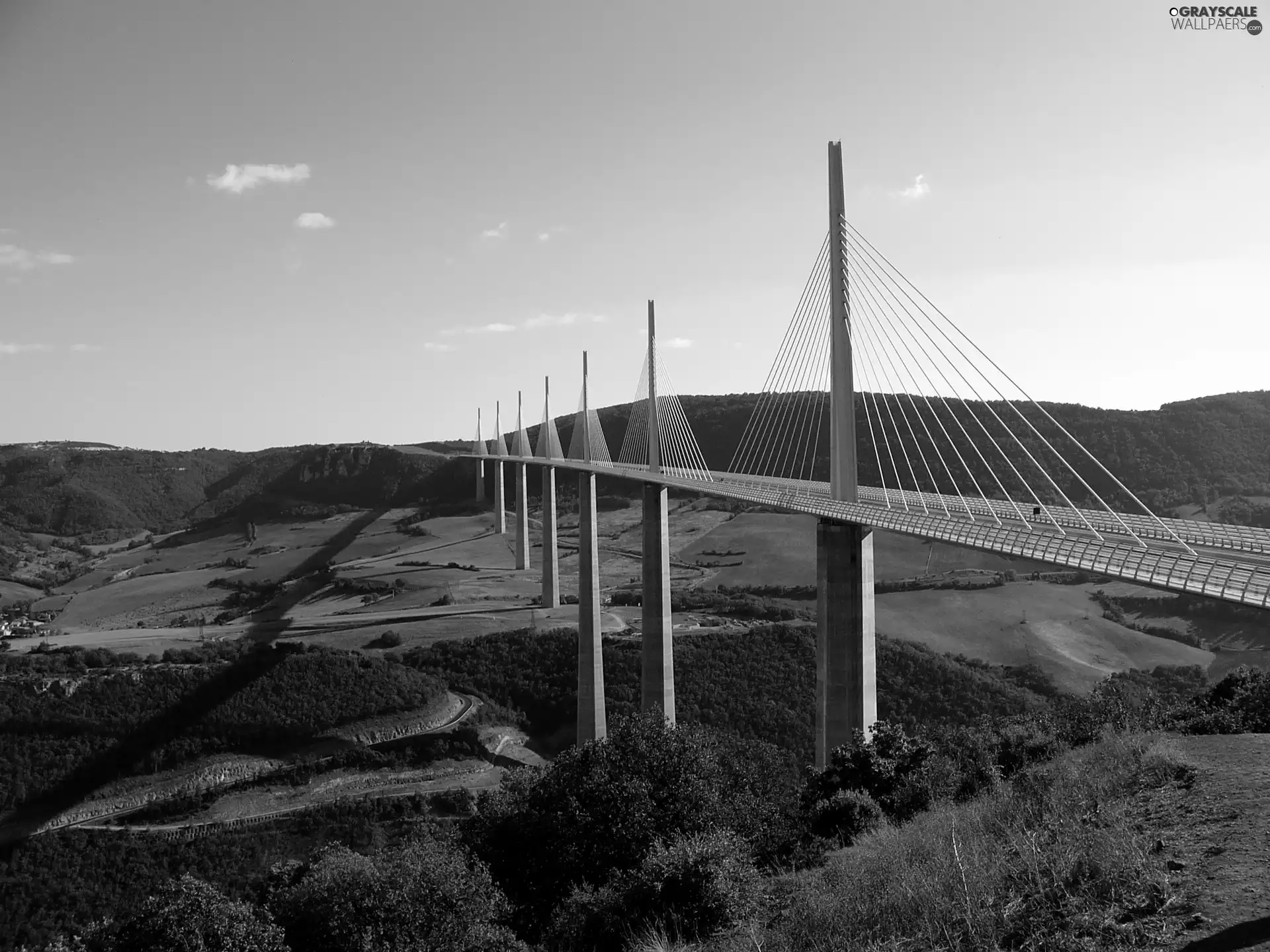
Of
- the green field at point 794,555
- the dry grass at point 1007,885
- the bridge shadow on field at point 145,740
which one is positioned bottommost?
the bridge shadow on field at point 145,740

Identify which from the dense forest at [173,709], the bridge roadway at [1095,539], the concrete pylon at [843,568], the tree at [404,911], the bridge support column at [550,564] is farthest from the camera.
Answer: the bridge support column at [550,564]

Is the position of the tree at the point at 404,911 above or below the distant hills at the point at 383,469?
below

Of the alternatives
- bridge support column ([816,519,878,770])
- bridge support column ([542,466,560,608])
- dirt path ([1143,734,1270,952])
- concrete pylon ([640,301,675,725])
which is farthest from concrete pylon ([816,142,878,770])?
bridge support column ([542,466,560,608])

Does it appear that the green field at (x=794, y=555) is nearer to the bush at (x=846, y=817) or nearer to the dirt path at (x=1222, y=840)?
the bush at (x=846, y=817)

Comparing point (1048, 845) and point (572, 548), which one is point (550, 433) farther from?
point (1048, 845)

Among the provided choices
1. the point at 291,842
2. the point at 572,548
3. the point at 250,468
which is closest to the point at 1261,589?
the point at 291,842

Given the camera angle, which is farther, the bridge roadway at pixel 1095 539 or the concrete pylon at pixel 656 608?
the concrete pylon at pixel 656 608

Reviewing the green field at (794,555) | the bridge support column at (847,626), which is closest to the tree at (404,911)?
the bridge support column at (847,626)
